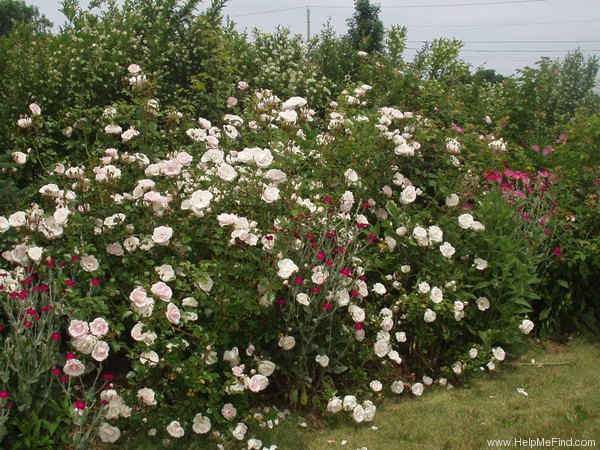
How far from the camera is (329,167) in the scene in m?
4.53

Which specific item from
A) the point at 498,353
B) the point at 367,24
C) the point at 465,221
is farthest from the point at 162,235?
the point at 367,24

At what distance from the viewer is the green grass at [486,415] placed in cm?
360

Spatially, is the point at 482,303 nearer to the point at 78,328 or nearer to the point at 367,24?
the point at 78,328

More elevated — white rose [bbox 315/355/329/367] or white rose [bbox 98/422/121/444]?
white rose [bbox 315/355/329/367]

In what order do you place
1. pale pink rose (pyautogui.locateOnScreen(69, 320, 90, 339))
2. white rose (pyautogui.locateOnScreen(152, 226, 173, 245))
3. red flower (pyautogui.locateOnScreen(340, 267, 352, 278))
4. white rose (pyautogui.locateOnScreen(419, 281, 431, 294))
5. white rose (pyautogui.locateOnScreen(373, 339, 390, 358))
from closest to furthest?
pale pink rose (pyautogui.locateOnScreen(69, 320, 90, 339))
white rose (pyautogui.locateOnScreen(152, 226, 173, 245))
red flower (pyautogui.locateOnScreen(340, 267, 352, 278))
white rose (pyautogui.locateOnScreen(373, 339, 390, 358))
white rose (pyautogui.locateOnScreen(419, 281, 431, 294))

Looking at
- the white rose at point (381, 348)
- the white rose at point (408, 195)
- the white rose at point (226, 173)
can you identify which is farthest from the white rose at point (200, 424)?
the white rose at point (408, 195)

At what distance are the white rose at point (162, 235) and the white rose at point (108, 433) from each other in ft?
3.14

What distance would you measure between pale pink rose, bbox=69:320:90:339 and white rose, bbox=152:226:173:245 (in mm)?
641

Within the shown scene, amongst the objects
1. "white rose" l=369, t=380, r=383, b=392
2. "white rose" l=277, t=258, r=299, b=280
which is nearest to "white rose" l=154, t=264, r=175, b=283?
"white rose" l=277, t=258, r=299, b=280

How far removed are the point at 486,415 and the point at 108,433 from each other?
2287mm

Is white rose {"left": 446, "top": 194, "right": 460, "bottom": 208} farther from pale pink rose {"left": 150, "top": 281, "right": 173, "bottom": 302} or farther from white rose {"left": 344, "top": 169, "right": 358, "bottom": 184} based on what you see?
pale pink rose {"left": 150, "top": 281, "right": 173, "bottom": 302}

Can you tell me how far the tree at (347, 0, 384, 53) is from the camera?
11.4 meters

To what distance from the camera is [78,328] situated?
2936mm

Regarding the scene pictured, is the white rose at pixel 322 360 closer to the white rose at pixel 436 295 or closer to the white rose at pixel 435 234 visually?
the white rose at pixel 436 295
